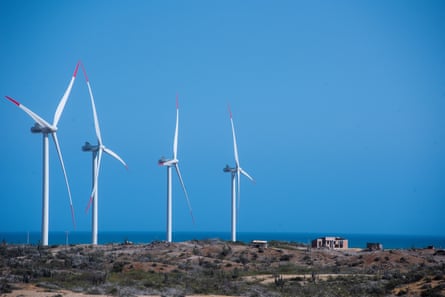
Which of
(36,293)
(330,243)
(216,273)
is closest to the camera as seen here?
(36,293)

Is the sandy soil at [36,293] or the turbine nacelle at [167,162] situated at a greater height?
the turbine nacelle at [167,162]

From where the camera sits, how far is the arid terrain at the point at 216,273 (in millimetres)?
46688

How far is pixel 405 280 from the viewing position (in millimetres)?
49469

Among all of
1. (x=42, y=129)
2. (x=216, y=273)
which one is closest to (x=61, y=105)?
(x=42, y=129)

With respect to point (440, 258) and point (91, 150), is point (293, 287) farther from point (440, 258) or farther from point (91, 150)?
point (91, 150)

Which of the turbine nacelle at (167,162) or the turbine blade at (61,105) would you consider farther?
the turbine nacelle at (167,162)

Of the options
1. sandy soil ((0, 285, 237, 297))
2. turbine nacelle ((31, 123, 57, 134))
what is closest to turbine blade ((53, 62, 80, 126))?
turbine nacelle ((31, 123, 57, 134))

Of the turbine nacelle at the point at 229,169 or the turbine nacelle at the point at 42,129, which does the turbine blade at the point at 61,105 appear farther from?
the turbine nacelle at the point at 229,169

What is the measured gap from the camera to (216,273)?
5775 cm

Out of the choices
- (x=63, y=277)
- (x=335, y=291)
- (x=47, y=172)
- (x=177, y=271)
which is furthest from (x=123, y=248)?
(x=335, y=291)

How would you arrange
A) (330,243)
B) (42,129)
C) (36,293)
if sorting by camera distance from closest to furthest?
(36,293)
(42,129)
(330,243)

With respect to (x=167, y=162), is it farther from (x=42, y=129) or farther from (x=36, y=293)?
(x=36, y=293)

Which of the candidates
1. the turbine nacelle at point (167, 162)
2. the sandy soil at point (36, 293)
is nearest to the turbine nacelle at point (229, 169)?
the turbine nacelle at point (167, 162)

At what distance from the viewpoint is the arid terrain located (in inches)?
1838
